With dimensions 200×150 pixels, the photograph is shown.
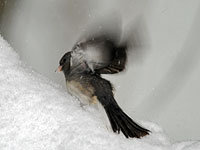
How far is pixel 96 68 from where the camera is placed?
2.00 meters

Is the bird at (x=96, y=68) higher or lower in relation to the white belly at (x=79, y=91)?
higher


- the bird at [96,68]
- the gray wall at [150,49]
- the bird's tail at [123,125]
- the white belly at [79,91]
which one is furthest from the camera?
the gray wall at [150,49]

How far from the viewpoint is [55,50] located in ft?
10.2

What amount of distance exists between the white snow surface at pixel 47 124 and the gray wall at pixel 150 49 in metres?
1.45

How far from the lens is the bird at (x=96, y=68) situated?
5.94 feet

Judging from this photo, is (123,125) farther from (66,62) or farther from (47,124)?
(66,62)

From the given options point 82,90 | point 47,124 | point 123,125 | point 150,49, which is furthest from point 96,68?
point 150,49

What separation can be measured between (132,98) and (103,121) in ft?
5.52

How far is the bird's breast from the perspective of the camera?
1.94 metres

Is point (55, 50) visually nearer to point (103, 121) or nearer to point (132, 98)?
point (132, 98)

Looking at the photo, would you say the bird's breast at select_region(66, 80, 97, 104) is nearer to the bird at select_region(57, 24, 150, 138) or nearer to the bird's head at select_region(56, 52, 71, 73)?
the bird at select_region(57, 24, 150, 138)

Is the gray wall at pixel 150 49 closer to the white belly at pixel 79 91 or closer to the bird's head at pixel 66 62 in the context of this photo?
the bird's head at pixel 66 62

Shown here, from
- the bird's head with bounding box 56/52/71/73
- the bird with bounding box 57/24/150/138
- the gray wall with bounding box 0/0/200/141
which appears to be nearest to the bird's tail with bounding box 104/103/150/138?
the bird with bounding box 57/24/150/138

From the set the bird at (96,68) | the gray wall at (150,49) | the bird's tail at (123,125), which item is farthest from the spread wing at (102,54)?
the gray wall at (150,49)
